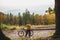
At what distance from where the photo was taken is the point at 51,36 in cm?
282

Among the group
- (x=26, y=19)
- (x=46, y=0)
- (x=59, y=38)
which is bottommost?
(x=59, y=38)

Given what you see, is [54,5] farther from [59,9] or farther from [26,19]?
[26,19]

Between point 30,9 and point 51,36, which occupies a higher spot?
point 30,9

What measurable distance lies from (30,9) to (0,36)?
16.0 inches

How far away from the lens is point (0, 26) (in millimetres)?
2816

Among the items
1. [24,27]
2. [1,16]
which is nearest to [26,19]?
[24,27]

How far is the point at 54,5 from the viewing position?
111 inches

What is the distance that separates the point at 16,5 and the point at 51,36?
0.47 m

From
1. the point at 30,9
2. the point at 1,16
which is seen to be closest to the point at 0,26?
the point at 1,16

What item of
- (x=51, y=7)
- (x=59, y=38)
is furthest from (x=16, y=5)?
(x=59, y=38)

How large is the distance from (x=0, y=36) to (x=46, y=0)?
0.59 metres

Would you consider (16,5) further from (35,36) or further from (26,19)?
(35,36)

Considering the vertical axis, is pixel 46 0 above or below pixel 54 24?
above

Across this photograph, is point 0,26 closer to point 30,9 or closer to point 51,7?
point 30,9
